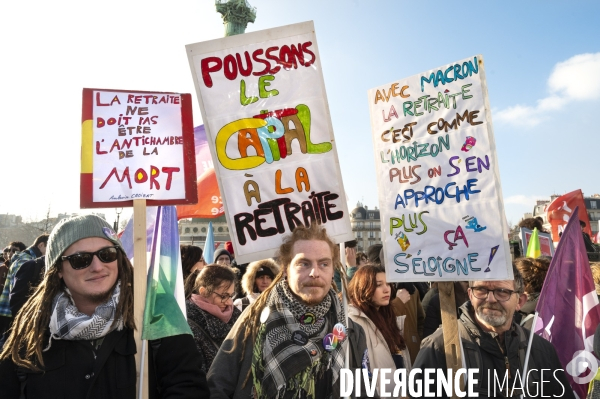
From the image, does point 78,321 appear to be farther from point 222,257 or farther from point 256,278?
point 222,257

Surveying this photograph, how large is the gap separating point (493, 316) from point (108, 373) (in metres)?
2.31

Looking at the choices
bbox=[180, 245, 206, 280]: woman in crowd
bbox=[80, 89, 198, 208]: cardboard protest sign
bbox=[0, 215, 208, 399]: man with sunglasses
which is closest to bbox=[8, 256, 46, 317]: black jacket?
bbox=[180, 245, 206, 280]: woman in crowd

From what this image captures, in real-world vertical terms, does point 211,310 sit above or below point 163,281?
below

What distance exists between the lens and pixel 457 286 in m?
A: 4.81

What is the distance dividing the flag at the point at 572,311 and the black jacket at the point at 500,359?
0.46 metres

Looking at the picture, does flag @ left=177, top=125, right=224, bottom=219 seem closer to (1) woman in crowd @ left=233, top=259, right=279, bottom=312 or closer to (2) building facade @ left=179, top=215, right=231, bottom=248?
(1) woman in crowd @ left=233, top=259, right=279, bottom=312

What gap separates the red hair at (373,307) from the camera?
12.6 feet

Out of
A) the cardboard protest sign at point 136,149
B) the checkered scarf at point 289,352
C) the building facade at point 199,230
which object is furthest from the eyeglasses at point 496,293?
the building facade at point 199,230

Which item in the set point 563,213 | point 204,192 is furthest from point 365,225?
point 204,192

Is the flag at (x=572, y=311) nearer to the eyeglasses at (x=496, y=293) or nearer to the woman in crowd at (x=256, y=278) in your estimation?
the eyeglasses at (x=496, y=293)

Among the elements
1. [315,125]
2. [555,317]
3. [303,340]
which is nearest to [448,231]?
[555,317]

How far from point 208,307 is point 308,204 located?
136cm

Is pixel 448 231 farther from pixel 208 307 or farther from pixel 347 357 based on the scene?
pixel 208 307

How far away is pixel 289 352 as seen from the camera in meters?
2.36
